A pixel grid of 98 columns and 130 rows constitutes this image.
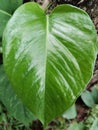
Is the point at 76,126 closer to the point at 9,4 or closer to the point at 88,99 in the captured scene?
the point at 88,99

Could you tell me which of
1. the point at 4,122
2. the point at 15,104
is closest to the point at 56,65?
the point at 15,104

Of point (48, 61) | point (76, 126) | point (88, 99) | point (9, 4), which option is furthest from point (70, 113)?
point (48, 61)

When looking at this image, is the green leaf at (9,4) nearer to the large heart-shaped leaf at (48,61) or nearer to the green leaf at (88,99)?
the large heart-shaped leaf at (48,61)

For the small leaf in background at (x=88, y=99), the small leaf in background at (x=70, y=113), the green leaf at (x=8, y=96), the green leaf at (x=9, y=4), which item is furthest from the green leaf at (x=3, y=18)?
the small leaf in background at (x=88, y=99)

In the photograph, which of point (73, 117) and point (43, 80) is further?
point (73, 117)

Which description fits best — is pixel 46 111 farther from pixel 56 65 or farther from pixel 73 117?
pixel 73 117

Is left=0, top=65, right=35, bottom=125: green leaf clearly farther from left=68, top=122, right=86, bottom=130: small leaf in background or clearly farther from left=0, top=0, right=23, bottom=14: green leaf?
left=68, top=122, right=86, bottom=130: small leaf in background
